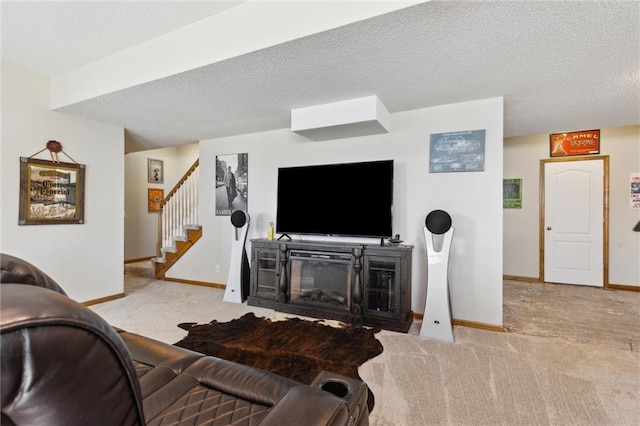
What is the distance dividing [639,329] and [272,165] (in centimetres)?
442

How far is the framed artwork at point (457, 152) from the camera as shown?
317 cm

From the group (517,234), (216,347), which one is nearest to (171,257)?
(216,347)

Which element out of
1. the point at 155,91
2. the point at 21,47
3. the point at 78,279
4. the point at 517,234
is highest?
the point at 21,47

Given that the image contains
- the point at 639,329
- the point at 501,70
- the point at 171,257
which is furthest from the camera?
the point at 171,257

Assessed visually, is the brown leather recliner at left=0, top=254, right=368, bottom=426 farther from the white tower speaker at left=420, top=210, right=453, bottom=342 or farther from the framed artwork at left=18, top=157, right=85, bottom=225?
the framed artwork at left=18, top=157, right=85, bottom=225

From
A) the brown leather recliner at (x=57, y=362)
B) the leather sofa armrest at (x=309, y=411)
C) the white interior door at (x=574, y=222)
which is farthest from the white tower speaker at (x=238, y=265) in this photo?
the white interior door at (x=574, y=222)

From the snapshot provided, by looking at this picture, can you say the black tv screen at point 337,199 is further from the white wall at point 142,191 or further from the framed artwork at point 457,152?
the white wall at point 142,191

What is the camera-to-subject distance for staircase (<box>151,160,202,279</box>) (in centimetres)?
524

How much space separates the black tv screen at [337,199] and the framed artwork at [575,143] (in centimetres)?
351

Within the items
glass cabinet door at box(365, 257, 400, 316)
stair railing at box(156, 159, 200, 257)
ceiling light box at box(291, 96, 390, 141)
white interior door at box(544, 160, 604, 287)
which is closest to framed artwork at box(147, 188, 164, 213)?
stair railing at box(156, 159, 200, 257)

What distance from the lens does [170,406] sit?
1.01 meters

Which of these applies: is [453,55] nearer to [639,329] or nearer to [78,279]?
[639,329]

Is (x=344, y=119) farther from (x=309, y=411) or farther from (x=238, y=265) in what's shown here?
(x=309, y=411)

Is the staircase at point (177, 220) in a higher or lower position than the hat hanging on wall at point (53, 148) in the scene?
lower
